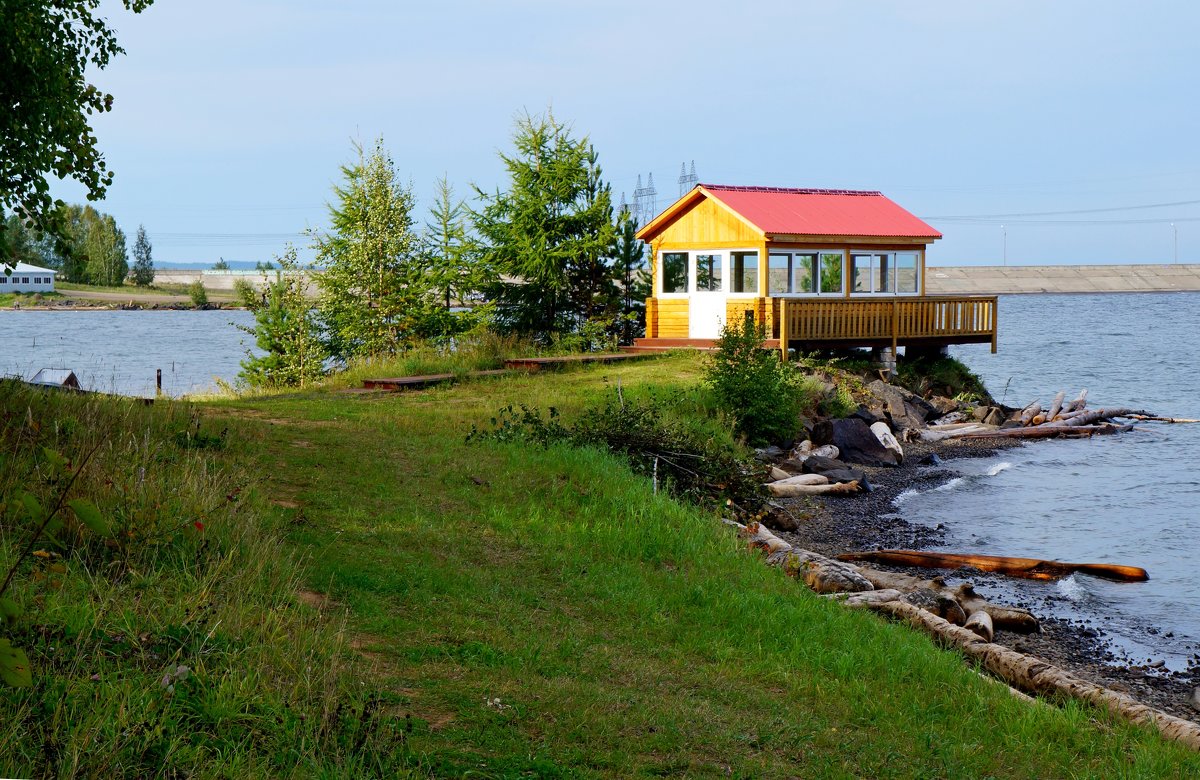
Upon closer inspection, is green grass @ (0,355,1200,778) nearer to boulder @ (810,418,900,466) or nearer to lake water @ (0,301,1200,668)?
lake water @ (0,301,1200,668)

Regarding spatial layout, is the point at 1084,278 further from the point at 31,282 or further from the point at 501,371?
the point at 501,371

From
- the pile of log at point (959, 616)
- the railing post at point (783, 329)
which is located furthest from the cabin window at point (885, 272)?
the pile of log at point (959, 616)

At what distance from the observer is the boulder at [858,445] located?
73.7 feet

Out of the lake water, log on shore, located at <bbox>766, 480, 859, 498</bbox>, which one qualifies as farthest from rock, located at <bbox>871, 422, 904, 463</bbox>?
log on shore, located at <bbox>766, 480, 859, 498</bbox>

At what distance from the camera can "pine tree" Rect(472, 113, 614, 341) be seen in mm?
30297

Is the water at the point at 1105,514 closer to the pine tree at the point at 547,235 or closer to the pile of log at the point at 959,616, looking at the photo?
the pile of log at the point at 959,616

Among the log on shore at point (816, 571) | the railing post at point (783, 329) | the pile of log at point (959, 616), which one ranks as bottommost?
the pile of log at point (959, 616)

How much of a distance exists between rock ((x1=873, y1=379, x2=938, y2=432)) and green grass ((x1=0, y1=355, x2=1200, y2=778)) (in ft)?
52.0

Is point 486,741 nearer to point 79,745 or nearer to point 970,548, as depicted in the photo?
point 79,745

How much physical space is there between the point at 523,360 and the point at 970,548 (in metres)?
A: 12.2

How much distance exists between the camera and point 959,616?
444 inches

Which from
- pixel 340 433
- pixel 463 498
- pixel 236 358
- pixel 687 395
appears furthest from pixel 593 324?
pixel 236 358

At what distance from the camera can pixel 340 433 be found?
15.1 metres

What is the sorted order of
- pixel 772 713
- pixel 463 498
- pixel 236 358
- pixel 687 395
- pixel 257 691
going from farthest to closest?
pixel 236 358, pixel 687 395, pixel 463 498, pixel 772 713, pixel 257 691
